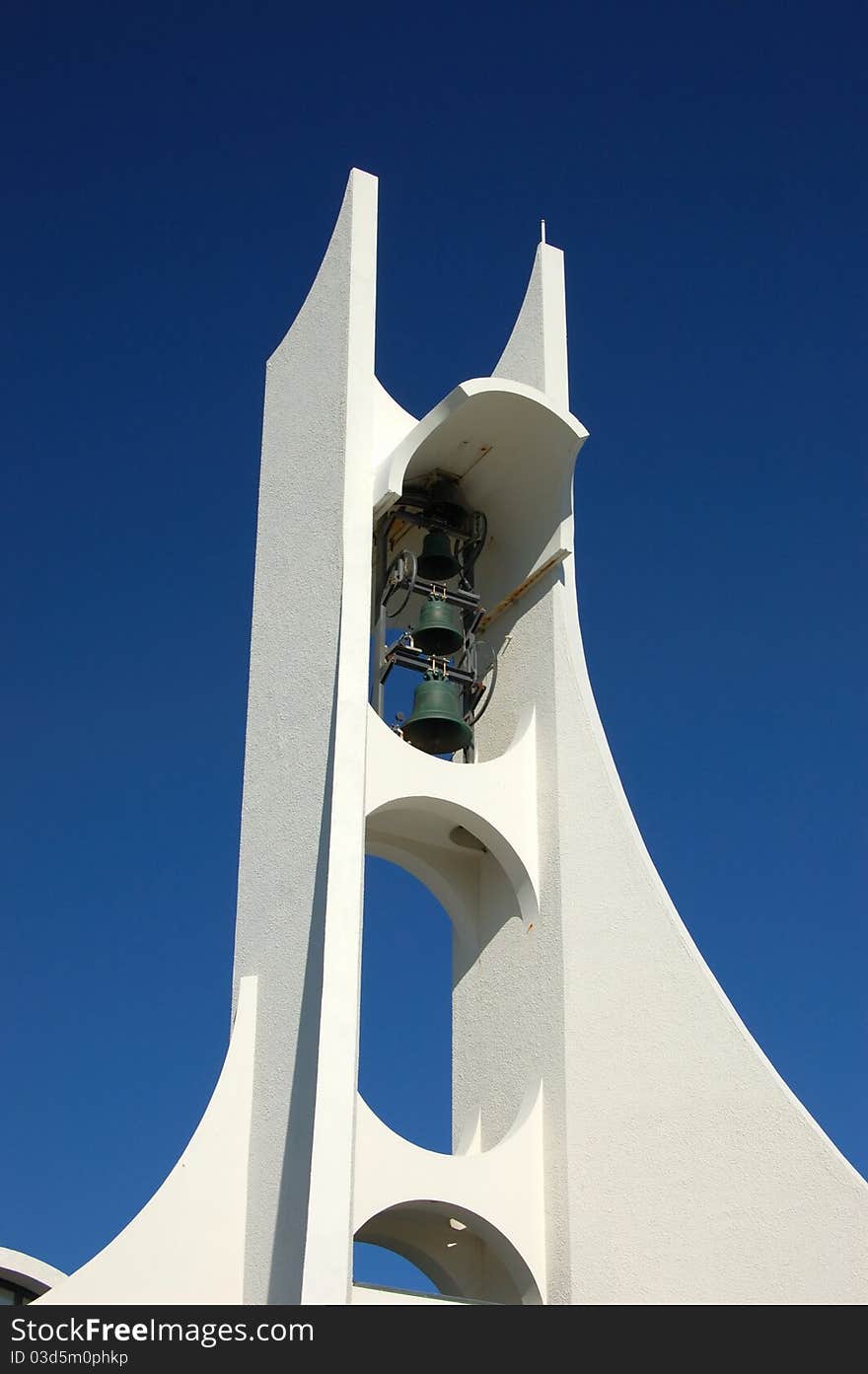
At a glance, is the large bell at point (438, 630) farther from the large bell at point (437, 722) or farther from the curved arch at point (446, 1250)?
the curved arch at point (446, 1250)

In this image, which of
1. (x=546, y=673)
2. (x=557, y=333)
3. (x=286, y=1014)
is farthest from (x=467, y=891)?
(x=557, y=333)

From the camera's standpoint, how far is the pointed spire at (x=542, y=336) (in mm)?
11227

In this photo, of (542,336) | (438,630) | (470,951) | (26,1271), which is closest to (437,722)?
(438,630)

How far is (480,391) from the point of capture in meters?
10.3

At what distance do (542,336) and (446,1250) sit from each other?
5.52m

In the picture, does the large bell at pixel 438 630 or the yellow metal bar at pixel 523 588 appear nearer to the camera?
the large bell at pixel 438 630

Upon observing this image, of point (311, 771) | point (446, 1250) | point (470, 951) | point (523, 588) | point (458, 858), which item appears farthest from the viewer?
point (523, 588)

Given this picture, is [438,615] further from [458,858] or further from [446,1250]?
[446,1250]

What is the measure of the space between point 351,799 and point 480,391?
2918 mm

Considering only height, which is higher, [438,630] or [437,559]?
[437,559]

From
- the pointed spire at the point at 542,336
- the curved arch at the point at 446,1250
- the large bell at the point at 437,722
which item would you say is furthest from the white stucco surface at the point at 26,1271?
the pointed spire at the point at 542,336

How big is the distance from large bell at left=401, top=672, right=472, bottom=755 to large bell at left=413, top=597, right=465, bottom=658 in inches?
11.0

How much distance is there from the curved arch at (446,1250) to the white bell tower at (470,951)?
0.02 metres

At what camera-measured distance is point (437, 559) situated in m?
10.9
